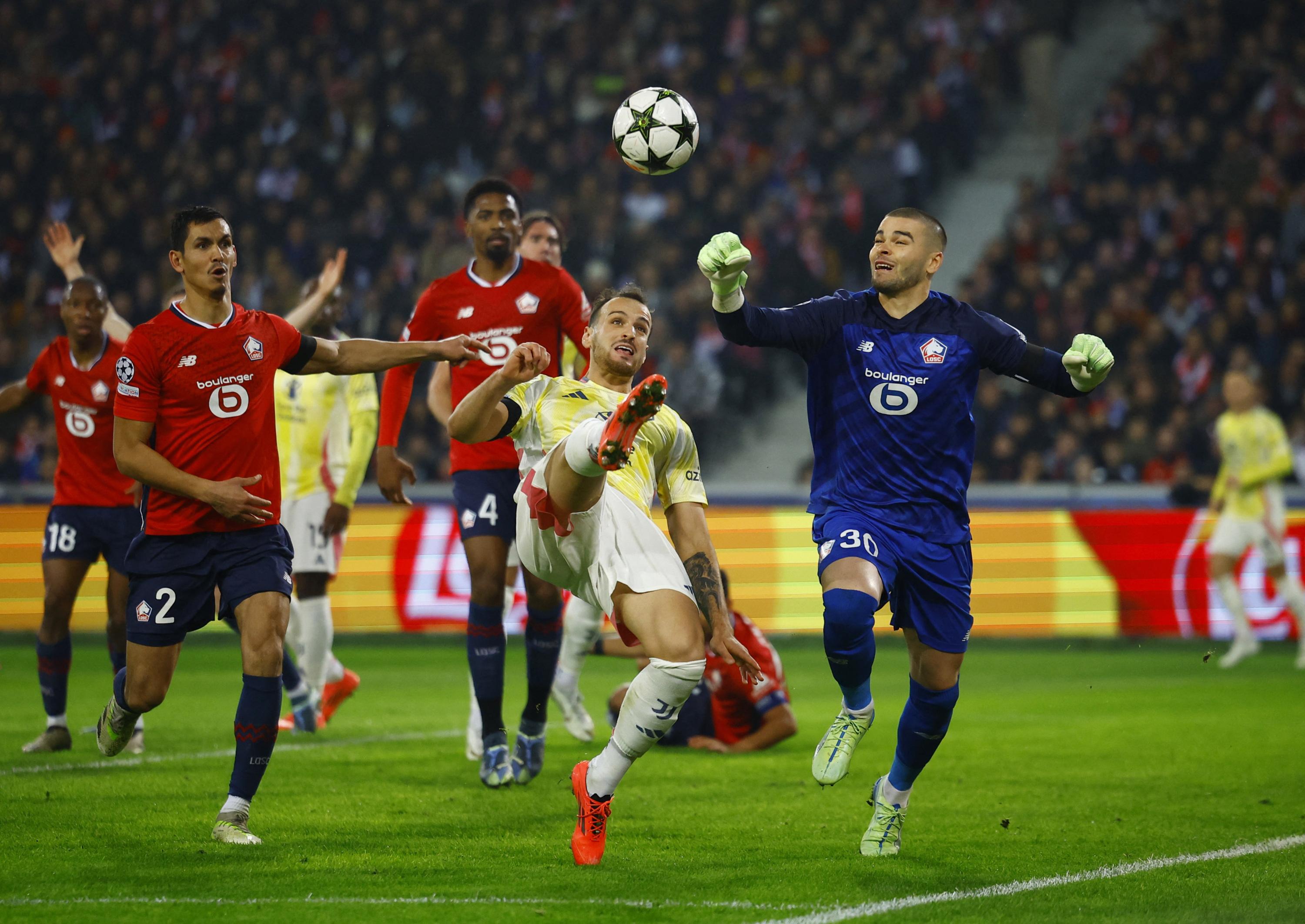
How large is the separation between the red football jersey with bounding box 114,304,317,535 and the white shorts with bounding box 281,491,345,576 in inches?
149

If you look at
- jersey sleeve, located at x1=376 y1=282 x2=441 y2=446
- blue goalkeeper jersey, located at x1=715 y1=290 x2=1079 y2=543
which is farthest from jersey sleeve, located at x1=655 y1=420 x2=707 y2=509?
jersey sleeve, located at x1=376 y1=282 x2=441 y2=446

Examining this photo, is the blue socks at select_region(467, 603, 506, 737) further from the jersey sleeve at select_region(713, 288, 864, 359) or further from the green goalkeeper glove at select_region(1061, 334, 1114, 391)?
the green goalkeeper glove at select_region(1061, 334, 1114, 391)

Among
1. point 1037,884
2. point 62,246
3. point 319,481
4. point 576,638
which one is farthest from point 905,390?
point 319,481

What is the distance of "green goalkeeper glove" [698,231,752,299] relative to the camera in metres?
→ 5.58

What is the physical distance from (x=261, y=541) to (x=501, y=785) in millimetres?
2115

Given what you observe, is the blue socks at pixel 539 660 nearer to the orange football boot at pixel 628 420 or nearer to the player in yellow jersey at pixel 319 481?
the player in yellow jersey at pixel 319 481

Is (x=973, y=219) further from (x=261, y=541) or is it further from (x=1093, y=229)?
(x=261, y=541)

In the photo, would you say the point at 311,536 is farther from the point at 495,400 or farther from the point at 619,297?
the point at 495,400

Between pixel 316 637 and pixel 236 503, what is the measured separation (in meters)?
4.37

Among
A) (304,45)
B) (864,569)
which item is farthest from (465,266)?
(304,45)

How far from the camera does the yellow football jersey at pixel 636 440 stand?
6.13 meters

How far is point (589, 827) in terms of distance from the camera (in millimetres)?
5582

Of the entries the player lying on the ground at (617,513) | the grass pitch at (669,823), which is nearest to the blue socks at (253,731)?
the grass pitch at (669,823)

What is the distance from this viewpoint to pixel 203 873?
211 inches
